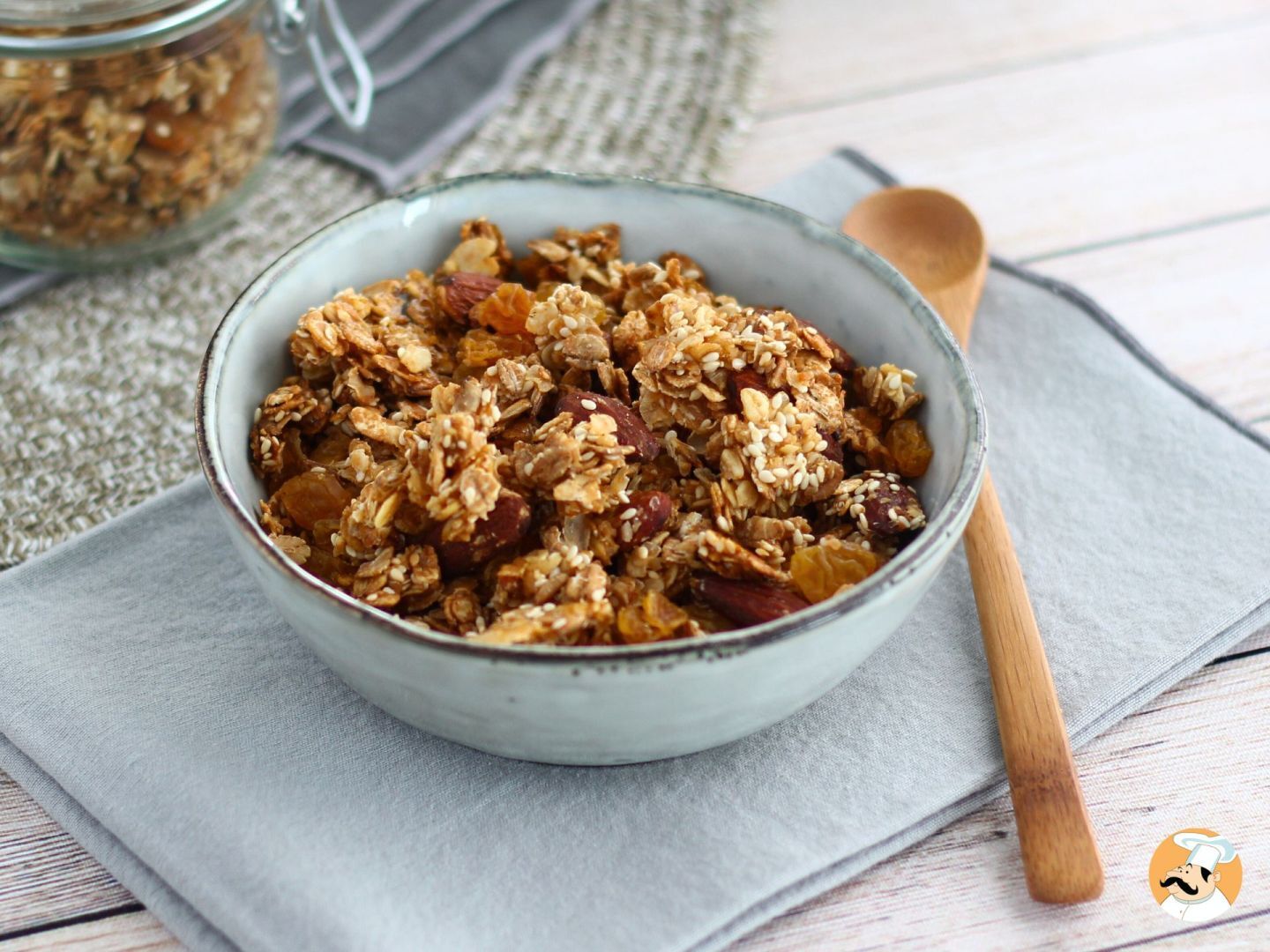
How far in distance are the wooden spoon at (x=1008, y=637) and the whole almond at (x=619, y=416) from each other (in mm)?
402

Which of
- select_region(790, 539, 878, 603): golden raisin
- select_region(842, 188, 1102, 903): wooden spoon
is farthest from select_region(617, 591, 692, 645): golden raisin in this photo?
select_region(842, 188, 1102, 903): wooden spoon

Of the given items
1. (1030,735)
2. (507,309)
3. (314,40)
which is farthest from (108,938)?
(314,40)

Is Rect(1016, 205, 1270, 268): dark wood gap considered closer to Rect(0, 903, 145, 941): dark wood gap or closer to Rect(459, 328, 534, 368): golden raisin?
Rect(459, 328, 534, 368): golden raisin

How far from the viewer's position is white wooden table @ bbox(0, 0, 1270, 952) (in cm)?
109

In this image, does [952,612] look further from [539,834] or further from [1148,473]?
[539,834]

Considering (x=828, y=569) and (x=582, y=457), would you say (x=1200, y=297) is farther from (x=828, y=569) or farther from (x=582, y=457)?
(x=582, y=457)

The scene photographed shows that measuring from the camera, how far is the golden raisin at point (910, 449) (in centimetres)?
125

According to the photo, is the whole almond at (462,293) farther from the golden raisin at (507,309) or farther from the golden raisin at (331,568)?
the golden raisin at (331,568)

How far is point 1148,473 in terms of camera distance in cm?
147

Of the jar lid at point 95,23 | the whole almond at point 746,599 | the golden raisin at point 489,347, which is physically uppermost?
the jar lid at point 95,23

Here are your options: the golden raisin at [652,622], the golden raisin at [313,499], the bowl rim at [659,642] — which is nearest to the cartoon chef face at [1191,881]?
the bowl rim at [659,642]

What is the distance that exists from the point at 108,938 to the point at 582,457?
61 centimetres

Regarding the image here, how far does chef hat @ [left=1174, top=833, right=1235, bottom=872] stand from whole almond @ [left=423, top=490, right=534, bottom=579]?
69cm

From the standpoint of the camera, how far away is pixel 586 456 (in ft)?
3.66
